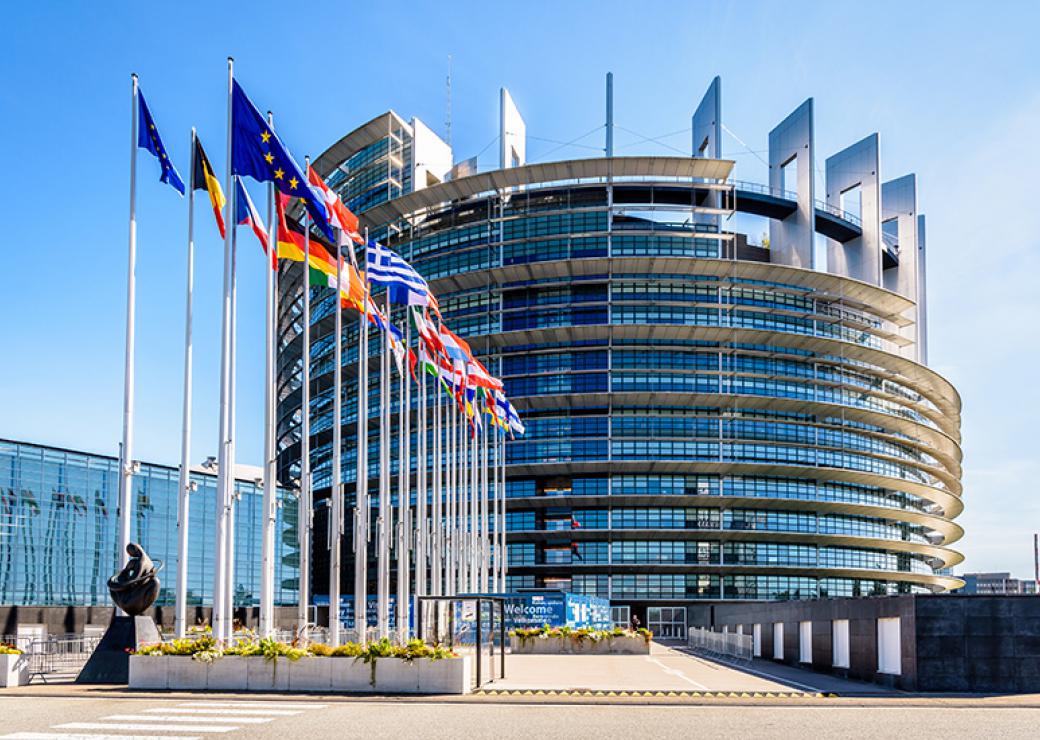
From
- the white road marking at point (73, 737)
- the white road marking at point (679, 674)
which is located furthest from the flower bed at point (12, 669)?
the white road marking at point (679, 674)

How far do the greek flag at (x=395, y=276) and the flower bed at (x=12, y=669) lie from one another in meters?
16.7

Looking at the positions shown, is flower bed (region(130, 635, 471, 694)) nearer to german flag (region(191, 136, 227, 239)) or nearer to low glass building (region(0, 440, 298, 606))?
german flag (region(191, 136, 227, 239))

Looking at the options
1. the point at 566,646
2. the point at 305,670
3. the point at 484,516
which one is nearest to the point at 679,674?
the point at 305,670

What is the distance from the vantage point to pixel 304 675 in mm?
29047

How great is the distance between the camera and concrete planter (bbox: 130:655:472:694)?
2881 cm

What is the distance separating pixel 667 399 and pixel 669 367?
9.97 ft

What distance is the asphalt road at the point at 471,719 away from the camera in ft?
68.9

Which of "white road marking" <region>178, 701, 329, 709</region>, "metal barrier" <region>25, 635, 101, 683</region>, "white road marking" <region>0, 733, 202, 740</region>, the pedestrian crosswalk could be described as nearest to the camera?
"white road marking" <region>0, 733, 202, 740</region>

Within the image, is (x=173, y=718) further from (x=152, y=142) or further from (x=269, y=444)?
(x=152, y=142)

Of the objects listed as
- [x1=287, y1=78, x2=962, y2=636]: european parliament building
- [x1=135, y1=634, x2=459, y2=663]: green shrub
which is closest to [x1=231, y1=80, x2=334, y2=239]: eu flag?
[x1=135, y1=634, x2=459, y2=663]: green shrub

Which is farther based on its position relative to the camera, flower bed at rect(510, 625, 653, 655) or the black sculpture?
flower bed at rect(510, 625, 653, 655)

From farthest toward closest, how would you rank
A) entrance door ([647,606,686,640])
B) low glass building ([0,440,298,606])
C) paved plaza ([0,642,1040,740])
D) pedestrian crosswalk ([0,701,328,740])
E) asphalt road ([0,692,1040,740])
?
entrance door ([647,606,686,640]) → low glass building ([0,440,298,606]) → paved plaza ([0,642,1040,740]) → asphalt road ([0,692,1040,740]) → pedestrian crosswalk ([0,701,328,740])

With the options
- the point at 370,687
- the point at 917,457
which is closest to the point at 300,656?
the point at 370,687

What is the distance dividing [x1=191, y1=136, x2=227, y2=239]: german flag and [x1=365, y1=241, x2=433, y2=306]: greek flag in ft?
21.3
